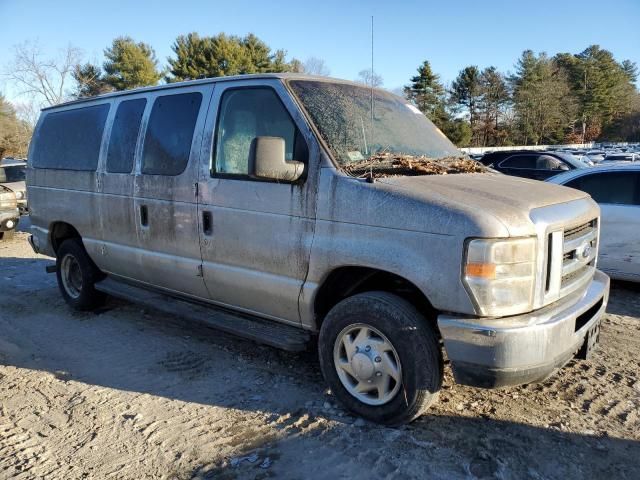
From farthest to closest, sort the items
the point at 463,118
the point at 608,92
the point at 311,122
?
the point at 608,92
the point at 463,118
the point at 311,122

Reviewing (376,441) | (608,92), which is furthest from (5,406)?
(608,92)

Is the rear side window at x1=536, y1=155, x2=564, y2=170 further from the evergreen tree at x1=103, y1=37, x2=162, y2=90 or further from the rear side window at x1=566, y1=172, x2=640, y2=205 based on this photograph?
the evergreen tree at x1=103, y1=37, x2=162, y2=90

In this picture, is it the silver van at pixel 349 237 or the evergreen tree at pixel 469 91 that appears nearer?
the silver van at pixel 349 237

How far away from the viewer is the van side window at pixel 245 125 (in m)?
3.63

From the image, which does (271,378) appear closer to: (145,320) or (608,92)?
(145,320)

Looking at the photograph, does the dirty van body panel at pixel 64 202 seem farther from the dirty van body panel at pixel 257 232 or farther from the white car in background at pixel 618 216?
the white car in background at pixel 618 216

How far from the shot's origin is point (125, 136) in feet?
15.9

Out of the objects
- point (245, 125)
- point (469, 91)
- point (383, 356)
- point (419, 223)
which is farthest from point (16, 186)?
point (469, 91)

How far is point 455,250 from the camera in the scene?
9.05ft

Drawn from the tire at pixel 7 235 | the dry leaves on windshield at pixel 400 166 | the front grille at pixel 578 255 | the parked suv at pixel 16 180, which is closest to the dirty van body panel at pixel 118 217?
the dry leaves on windshield at pixel 400 166

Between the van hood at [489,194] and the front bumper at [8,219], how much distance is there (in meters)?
9.92

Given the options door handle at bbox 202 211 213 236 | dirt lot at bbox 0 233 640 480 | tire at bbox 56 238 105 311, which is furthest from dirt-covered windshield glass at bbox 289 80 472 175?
tire at bbox 56 238 105 311

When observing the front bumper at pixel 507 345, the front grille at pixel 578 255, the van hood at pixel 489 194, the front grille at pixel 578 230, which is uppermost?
the van hood at pixel 489 194

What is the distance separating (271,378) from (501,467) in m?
1.79
